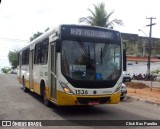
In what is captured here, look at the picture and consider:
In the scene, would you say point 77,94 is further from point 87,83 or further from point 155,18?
point 155,18

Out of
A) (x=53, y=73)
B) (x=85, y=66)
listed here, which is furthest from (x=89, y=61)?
(x=53, y=73)

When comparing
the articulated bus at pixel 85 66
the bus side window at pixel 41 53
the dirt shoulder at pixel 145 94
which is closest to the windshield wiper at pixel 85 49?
the articulated bus at pixel 85 66

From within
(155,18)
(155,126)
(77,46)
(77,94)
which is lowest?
(155,126)

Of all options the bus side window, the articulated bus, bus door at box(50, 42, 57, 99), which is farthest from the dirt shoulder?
bus door at box(50, 42, 57, 99)

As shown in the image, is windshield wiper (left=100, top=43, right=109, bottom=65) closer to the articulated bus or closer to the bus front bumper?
the articulated bus

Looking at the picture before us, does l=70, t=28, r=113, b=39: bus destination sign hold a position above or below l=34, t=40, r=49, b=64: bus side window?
above

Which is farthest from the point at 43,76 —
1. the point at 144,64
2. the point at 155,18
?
the point at 144,64

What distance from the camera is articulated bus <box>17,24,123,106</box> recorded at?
11.3 m

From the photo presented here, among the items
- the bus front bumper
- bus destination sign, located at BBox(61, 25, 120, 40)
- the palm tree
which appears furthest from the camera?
the palm tree

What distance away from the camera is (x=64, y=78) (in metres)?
11.3

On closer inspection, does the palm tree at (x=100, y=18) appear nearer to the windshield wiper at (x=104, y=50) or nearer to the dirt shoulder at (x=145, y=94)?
the dirt shoulder at (x=145, y=94)

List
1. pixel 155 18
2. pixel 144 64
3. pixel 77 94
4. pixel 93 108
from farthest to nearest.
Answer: pixel 144 64, pixel 155 18, pixel 93 108, pixel 77 94

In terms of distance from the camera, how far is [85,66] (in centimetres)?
1153

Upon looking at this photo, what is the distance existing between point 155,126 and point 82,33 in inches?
166
